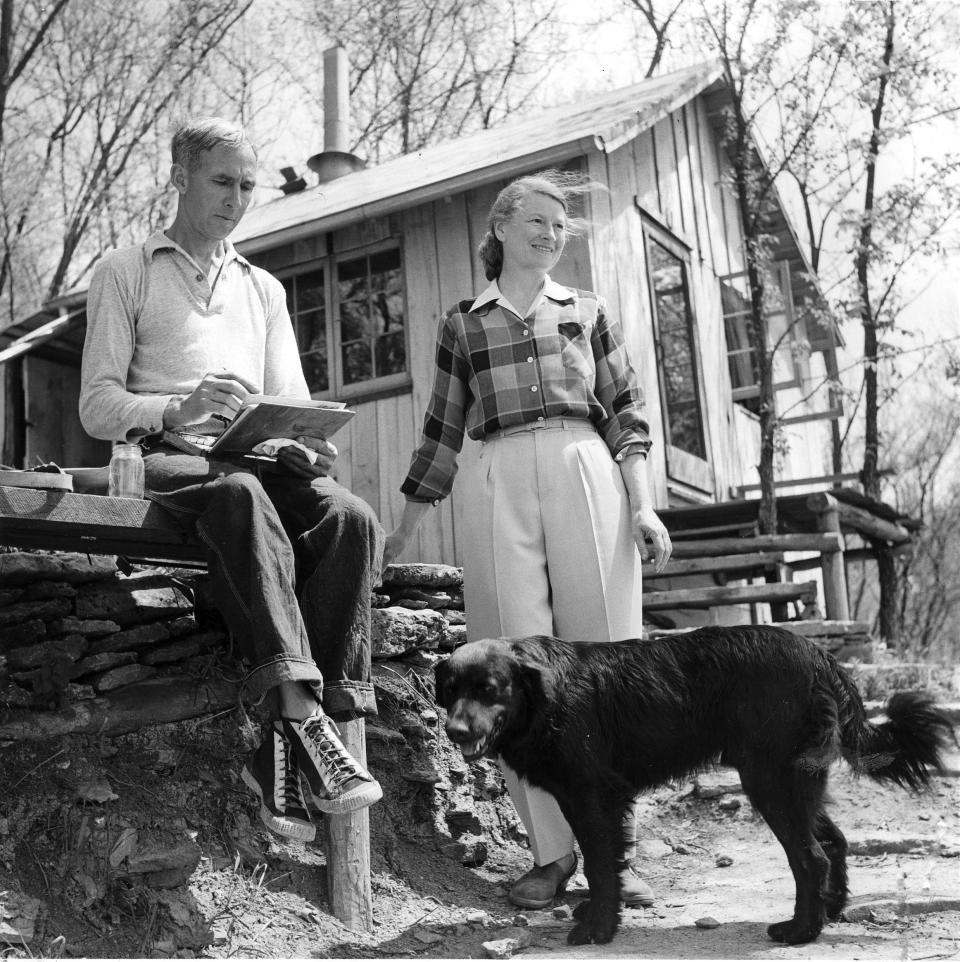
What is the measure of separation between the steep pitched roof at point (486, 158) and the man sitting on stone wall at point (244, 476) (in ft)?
15.2

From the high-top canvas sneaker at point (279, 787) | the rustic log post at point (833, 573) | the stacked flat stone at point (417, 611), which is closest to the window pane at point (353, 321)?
the rustic log post at point (833, 573)

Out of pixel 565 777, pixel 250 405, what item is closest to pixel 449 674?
pixel 565 777

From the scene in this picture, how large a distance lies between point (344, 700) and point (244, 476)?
2.34ft

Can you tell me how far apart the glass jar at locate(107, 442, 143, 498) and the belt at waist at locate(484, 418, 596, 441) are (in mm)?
1258

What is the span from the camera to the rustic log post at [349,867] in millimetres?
3592

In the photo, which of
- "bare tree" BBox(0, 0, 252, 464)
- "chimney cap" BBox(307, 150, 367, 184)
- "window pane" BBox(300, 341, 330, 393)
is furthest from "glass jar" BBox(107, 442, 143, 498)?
"bare tree" BBox(0, 0, 252, 464)

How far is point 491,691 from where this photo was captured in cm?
319

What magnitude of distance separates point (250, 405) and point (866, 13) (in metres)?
9.24

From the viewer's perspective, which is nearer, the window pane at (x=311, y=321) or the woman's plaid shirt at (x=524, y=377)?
the woman's plaid shirt at (x=524, y=377)

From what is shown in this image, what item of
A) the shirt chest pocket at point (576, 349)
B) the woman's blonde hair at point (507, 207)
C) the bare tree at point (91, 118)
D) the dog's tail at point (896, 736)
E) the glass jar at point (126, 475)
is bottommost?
the dog's tail at point (896, 736)

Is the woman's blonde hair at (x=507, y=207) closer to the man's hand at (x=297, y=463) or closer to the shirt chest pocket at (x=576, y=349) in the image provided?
the shirt chest pocket at (x=576, y=349)

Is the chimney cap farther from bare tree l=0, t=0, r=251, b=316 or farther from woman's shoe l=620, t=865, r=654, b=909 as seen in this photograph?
woman's shoe l=620, t=865, r=654, b=909

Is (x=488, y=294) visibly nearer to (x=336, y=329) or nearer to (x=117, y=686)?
(x=117, y=686)

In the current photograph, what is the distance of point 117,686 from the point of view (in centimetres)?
371
